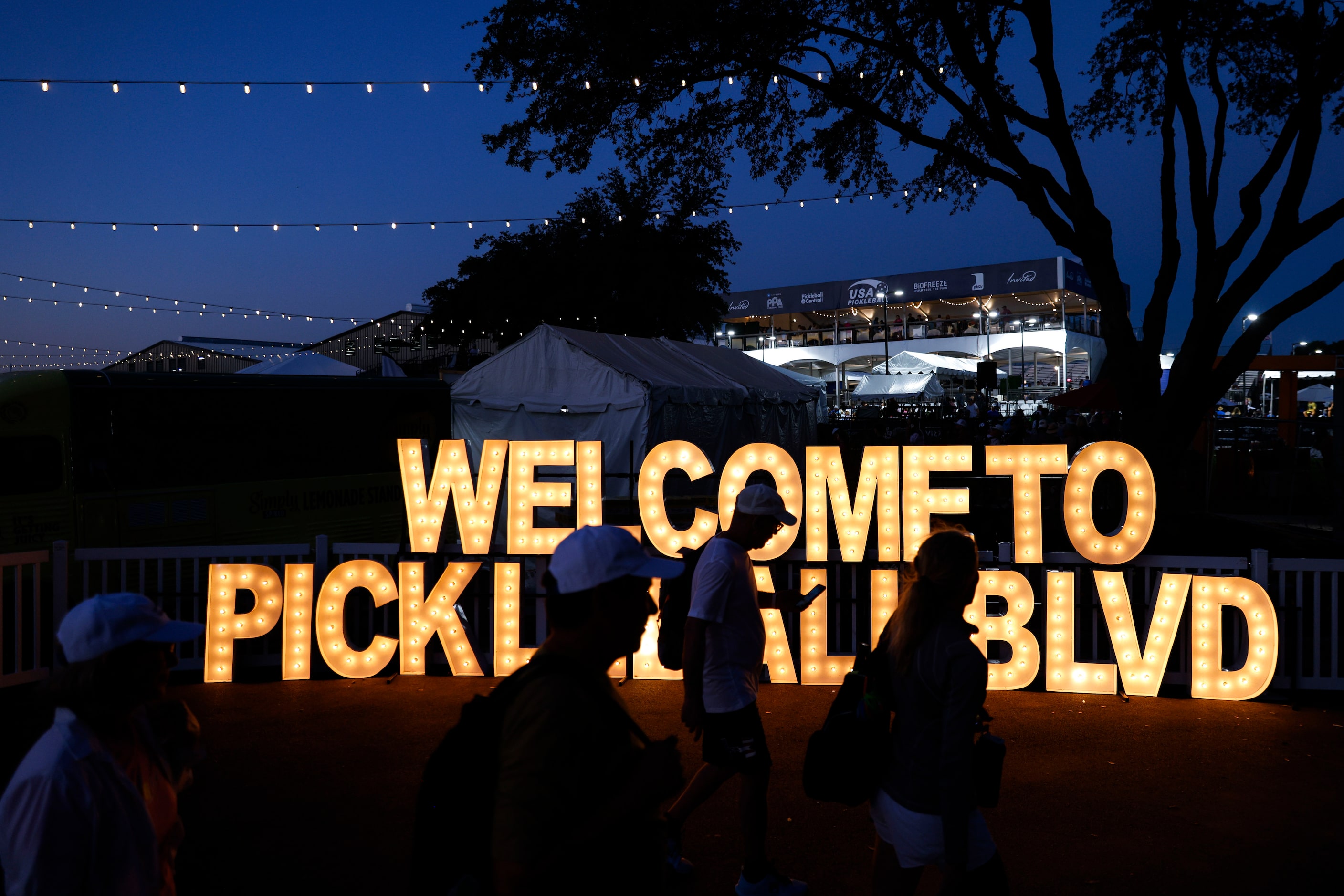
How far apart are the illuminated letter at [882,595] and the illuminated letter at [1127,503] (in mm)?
1444

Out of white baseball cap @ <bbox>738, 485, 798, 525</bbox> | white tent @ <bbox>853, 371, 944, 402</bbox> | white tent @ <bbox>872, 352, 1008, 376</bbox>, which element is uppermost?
Result: white tent @ <bbox>872, 352, 1008, 376</bbox>

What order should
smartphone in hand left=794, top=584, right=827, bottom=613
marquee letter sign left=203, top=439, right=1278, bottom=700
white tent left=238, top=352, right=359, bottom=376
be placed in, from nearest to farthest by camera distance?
smartphone in hand left=794, top=584, right=827, bottom=613
marquee letter sign left=203, top=439, right=1278, bottom=700
white tent left=238, top=352, right=359, bottom=376

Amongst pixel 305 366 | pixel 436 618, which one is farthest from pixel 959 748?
pixel 305 366

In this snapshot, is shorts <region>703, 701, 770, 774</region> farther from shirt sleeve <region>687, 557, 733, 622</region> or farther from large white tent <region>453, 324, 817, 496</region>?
large white tent <region>453, 324, 817, 496</region>

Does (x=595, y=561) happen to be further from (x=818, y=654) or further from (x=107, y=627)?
(x=818, y=654)

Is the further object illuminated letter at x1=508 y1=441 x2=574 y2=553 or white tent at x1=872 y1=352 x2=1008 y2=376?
white tent at x1=872 y1=352 x2=1008 y2=376

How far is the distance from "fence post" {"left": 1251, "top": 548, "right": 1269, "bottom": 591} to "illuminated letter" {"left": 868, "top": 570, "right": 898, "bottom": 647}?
2708 millimetres

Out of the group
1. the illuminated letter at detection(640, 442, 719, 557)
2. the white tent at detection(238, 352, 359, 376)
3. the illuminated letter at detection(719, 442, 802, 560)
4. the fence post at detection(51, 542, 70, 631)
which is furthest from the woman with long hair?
the white tent at detection(238, 352, 359, 376)

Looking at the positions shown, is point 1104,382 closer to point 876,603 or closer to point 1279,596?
point 1279,596

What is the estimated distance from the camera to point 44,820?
203 centimetres

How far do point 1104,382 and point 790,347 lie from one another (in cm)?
4264

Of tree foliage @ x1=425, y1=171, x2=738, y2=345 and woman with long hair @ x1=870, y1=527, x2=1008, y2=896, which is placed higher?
tree foliage @ x1=425, y1=171, x2=738, y2=345

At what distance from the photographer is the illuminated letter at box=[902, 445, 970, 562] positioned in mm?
7367

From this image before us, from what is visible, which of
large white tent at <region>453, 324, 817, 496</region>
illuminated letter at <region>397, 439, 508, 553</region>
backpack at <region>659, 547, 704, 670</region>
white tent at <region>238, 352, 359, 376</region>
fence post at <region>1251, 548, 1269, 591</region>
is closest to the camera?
backpack at <region>659, 547, 704, 670</region>
